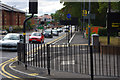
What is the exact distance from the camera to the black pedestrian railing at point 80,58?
27.8ft


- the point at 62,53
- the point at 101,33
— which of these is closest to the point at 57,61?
the point at 62,53

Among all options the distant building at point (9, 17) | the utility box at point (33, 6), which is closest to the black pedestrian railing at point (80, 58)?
the utility box at point (33, 6)

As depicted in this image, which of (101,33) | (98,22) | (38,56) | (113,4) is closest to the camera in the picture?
(38,56)

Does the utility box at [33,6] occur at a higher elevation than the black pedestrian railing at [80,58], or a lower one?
higher

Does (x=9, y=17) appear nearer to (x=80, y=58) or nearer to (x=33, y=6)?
(x=33, y=6)

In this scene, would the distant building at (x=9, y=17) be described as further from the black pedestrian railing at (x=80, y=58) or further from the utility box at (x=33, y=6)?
the black pedestrian railing at (x=80, y=58)

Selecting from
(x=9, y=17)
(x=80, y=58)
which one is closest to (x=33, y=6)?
(x=80, y=58)

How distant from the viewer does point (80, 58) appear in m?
9.21

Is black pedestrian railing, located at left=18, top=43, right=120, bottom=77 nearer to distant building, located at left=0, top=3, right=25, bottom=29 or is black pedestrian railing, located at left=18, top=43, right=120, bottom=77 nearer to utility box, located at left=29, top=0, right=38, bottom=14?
utility box, located at left=29, top=0, right=38, bottom=14

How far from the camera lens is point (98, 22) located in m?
57.2

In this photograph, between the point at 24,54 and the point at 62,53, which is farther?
the point at 24,54

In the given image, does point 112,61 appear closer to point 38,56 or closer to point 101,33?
point 38,56

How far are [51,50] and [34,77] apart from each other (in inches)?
58.6

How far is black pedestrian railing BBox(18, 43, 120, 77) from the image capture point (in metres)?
8.48
